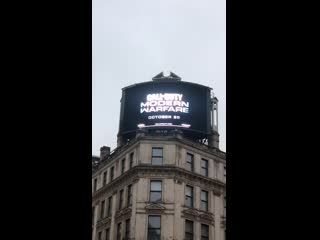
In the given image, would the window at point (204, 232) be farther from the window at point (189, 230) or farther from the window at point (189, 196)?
the window at point (189, 196)

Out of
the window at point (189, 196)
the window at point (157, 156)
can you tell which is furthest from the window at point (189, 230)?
the window at point (157, 156)

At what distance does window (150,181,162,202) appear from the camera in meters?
43.9

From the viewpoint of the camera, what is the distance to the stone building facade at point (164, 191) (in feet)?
141

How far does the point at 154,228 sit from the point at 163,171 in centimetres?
530

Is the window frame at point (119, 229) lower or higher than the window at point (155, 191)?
lower

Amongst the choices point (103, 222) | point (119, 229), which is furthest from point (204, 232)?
point (103, 222)

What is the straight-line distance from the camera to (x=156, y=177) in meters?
44.6

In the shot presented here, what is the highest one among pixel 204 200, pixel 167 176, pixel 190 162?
pixel 190 162

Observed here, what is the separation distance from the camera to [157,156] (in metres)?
45.8

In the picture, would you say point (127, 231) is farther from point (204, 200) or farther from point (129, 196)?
point (204, 200)

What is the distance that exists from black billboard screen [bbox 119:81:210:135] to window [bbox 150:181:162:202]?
6.32 metres

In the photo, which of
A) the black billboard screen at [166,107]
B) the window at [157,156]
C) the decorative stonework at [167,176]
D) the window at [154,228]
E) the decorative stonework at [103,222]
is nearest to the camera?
the window at [154,228]

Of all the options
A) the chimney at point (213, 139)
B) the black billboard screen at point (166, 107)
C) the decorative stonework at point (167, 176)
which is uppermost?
the black billboard screen at point (166, 107)
